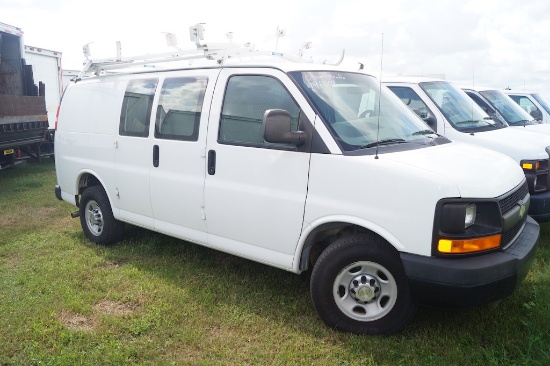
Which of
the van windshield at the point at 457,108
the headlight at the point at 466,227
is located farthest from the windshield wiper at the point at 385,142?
the van windshield at the point at 457,108

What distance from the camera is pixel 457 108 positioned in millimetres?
6512

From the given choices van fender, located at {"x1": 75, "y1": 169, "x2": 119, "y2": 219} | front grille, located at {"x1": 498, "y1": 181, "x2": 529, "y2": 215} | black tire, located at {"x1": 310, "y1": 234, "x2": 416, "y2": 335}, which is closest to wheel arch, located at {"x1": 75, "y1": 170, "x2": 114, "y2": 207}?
van fender, located at {"x1": 75, "y1": 169, "x2": 119, "y2": 219}

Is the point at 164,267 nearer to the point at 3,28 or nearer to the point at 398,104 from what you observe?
the point at 398,104

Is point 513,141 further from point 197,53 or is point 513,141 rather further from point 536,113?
point 536,113

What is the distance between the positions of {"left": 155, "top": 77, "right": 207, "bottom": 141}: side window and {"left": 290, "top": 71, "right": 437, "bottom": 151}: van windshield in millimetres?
1066

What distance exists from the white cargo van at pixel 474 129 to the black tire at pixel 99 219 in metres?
4.03

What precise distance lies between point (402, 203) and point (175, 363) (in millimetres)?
1919

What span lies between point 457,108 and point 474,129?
1.39 feet

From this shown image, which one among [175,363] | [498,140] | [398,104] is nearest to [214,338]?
[175,363]

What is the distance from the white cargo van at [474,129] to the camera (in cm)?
532

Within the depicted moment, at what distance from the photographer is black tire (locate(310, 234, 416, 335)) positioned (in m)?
3.37

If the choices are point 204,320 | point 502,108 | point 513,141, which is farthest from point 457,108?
point 204,320

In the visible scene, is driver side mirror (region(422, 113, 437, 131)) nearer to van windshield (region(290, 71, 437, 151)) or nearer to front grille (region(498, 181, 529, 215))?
van windshield (region(290, 71, 437, 151))

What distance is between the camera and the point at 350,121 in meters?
3.74
